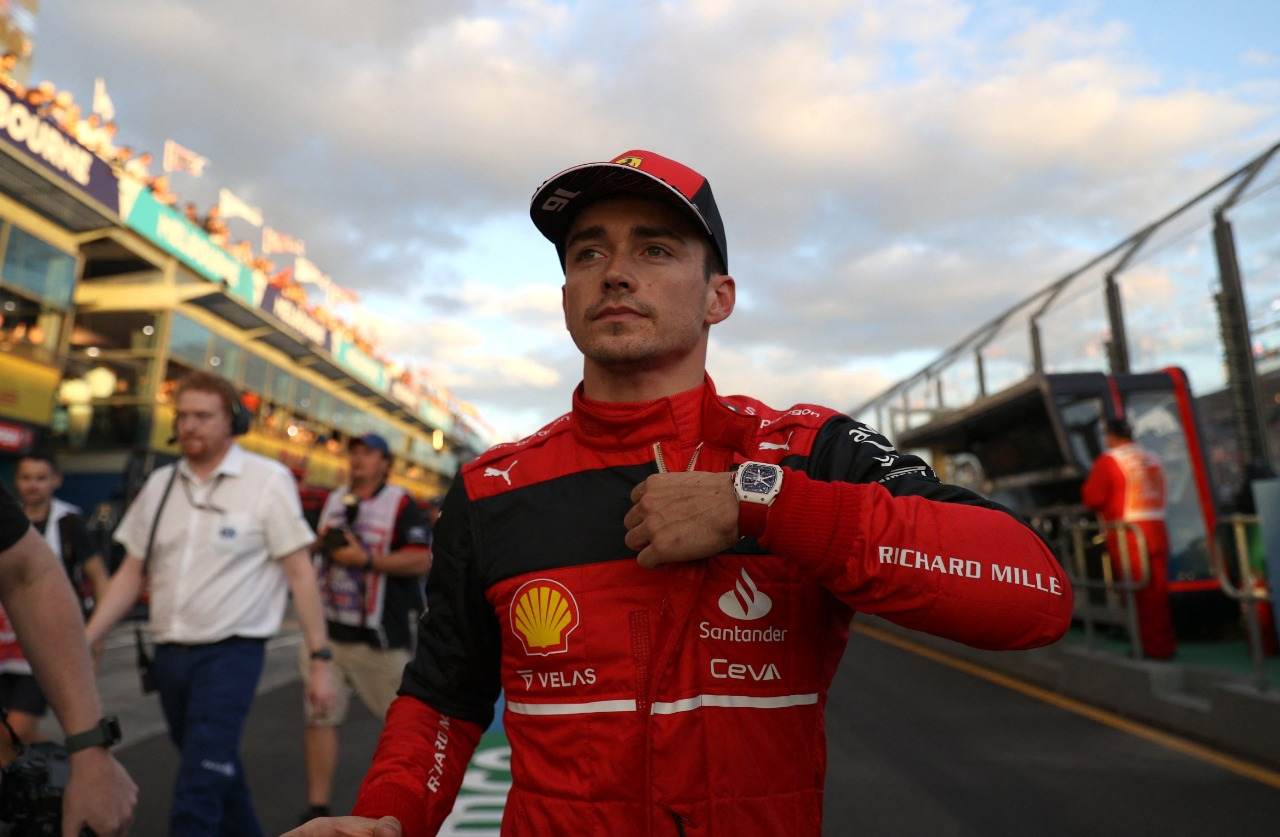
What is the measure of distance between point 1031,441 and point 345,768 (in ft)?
26.7

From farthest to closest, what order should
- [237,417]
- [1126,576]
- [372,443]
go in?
[1126,576], [372,443], [237,417]

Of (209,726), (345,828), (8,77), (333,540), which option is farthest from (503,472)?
(8,77)

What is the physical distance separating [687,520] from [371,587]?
443cm

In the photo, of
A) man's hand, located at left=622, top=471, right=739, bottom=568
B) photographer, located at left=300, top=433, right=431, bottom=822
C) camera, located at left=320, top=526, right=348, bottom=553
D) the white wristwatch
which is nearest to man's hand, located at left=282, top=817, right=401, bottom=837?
man's hand, located at left=622, top=471, right=739, bottom=568

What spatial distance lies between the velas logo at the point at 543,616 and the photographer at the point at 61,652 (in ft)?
3.50

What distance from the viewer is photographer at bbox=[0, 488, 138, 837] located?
79.7 inches

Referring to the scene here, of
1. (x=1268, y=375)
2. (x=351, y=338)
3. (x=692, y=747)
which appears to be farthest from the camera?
(x=351, y=338)

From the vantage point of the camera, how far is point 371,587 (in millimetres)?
5480

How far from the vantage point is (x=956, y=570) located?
4.69 feet

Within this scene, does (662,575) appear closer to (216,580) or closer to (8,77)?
(216,580)

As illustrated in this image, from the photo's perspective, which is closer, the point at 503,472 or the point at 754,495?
the point at 754,495

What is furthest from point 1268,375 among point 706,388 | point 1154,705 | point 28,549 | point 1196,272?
point 28,549

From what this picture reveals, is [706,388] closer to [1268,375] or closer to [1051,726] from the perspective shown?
[1051,726]

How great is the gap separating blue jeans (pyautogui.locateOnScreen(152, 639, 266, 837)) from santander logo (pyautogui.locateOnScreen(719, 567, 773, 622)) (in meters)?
2.74
